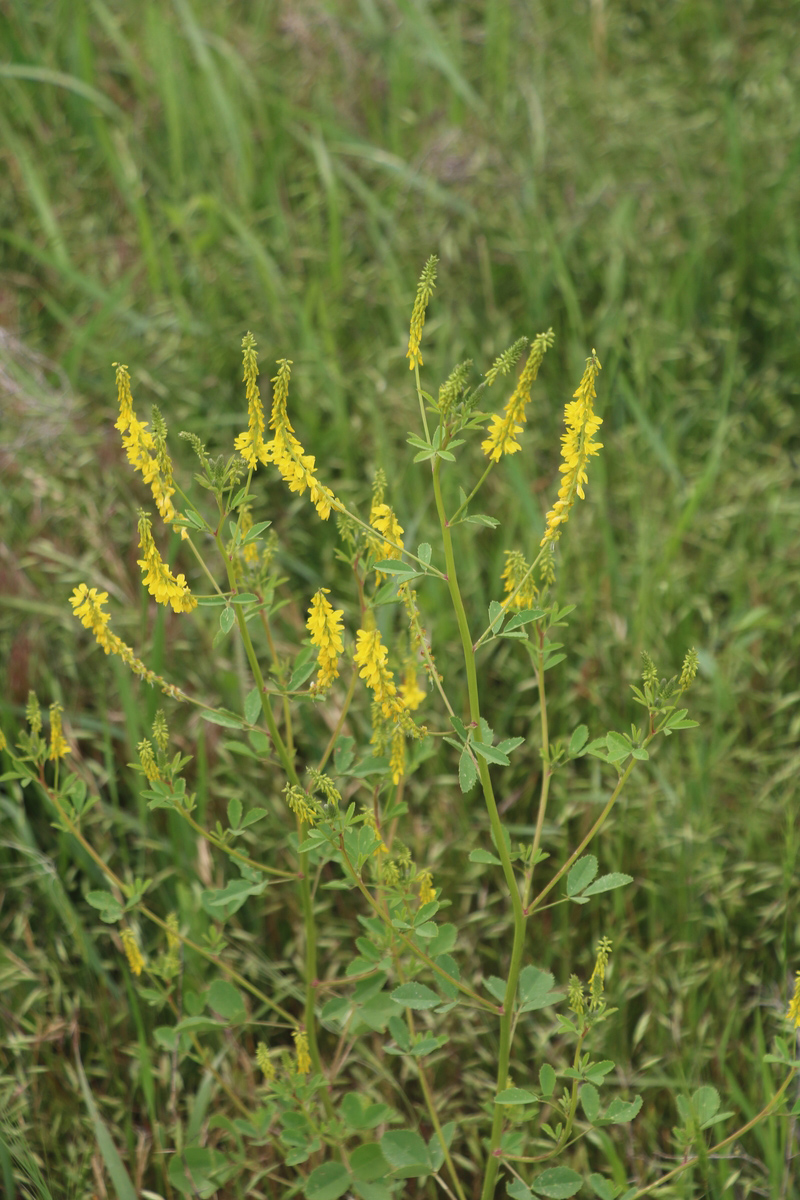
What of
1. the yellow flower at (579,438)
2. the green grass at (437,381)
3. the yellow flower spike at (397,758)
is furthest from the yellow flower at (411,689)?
the green grass at (437,381)

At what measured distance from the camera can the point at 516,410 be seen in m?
1.17

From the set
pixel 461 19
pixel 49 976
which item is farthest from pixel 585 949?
pixel 461 19

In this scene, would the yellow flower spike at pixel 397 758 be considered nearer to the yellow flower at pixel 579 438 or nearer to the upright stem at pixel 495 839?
the upright stem at pixel 495 839

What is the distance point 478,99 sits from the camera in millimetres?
3396

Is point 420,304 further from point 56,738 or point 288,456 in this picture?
point 56,738

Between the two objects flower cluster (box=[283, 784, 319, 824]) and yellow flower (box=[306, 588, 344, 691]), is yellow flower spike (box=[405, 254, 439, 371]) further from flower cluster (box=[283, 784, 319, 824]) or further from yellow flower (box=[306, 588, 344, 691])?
flower cluster (box=[283, 784, 319, 824])

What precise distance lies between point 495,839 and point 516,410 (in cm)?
50

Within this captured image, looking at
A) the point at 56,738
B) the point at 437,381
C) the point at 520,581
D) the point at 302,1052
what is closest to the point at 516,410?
the point at 520,581

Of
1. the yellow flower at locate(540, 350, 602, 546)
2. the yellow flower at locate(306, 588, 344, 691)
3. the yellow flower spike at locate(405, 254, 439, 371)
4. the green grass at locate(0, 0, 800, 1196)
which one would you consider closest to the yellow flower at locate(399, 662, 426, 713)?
the yellow flower at locate(306, 588, 344, 691)

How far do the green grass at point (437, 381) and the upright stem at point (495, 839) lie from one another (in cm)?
23

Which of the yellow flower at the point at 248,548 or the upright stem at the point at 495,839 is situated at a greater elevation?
the yellow flower at the point at 248,548

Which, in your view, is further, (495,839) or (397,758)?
(397,758)

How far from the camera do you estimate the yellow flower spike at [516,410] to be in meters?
1.15

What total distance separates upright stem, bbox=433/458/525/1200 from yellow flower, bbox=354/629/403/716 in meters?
0.09
